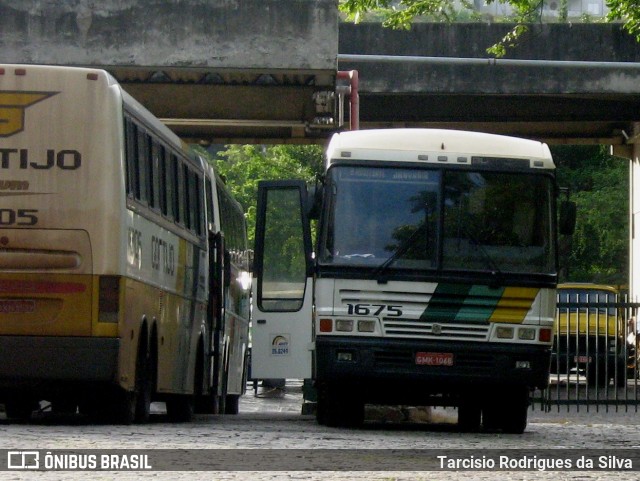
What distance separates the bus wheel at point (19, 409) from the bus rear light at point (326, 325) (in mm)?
3398

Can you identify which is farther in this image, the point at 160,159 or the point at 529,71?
the point at 529,71

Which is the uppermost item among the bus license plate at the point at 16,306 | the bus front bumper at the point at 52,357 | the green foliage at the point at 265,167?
Result: the green foliage at the point at 265,167

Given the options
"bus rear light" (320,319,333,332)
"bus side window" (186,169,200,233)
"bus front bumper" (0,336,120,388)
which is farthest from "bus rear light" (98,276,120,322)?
"bus side window" (186,169,200,233)

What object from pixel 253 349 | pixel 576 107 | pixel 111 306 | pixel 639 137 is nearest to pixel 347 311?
pixel 111 306

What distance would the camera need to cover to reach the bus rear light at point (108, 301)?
14305mm

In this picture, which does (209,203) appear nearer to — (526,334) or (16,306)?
(526,334)

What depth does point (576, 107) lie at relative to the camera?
1283 inches

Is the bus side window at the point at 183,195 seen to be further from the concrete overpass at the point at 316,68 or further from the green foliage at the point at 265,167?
the green foliage at the point at 265,167

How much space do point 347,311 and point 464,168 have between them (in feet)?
6.19

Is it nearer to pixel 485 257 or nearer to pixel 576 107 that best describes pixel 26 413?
pixel 485 257

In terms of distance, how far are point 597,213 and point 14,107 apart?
132 feet

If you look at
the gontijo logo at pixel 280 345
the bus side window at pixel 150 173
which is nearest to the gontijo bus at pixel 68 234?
the bus side window at pixel 150 173

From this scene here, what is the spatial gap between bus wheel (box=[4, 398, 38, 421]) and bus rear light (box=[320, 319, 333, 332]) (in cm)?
340

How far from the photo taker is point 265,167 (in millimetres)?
61750
